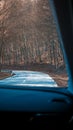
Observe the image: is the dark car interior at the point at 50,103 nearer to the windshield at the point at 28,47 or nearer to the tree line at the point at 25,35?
the windshield at the point at 28,47

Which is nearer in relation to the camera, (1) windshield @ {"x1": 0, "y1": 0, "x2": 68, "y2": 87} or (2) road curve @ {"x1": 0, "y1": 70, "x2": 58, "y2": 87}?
(2) road curve @ {"x1": 0, "y1": 70, "x2": 58, "y2": 87}

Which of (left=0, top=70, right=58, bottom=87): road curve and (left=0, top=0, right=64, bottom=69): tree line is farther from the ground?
(left=0, top=0, right=64, bottom=69): tree line

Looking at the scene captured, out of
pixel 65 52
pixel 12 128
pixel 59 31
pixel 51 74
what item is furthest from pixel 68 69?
pixel 12 128

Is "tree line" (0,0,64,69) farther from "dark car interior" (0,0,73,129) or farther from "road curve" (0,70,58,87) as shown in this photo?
"dark car interior" (0,0,73,129)

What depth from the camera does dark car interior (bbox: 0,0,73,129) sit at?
1679 millimetres

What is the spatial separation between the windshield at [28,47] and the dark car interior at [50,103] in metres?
0.37

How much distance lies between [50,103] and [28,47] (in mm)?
1038

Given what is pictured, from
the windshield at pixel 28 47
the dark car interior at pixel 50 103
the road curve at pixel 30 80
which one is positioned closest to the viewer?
the dark car interior at pixel 50 103

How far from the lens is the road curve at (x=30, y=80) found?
2.34 m

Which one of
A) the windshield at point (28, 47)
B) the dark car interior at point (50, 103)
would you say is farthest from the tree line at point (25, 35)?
the dark car interior at point (50, 103)

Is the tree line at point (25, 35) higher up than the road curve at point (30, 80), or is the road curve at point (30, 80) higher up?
the tree line at point (25, 35)

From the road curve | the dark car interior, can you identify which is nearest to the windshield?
the road curve

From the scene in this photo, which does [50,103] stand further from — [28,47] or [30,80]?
[28,47]

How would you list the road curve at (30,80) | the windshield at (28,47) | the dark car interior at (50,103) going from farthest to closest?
the windshield at (28,47), the road curve at (30,80), the dark car interior at (50,103)
